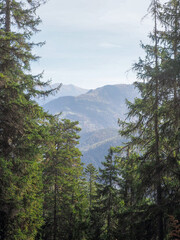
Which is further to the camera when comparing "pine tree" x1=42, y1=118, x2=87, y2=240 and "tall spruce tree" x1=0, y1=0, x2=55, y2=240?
"pine tree" x1=42, y1=118, x2=87, y2=240

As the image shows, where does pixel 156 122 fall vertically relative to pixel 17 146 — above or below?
above

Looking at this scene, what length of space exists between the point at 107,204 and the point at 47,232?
14.6ft

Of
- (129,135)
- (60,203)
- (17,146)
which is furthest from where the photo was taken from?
(60,203)

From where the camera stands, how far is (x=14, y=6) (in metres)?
10.8

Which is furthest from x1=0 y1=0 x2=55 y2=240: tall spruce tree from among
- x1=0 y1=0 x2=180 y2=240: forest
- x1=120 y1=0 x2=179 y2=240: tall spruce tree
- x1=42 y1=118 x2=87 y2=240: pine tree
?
x1=120 y1=0 x2=179 y2=240: tall spruce tree

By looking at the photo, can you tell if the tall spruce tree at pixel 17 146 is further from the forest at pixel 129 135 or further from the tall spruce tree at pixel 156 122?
the tall spruce tree at pixel 156 122

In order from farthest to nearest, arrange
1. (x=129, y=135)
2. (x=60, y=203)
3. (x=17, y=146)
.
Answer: (x=60, y=203) < (x=129, y=135) < (x=17, y=146)

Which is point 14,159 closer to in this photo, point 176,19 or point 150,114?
point 150,114

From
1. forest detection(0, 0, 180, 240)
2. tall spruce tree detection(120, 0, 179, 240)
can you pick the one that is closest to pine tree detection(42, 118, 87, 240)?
forest detection(0, 0, 180, 240)

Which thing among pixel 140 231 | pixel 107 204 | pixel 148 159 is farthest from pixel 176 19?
pixel 107 204

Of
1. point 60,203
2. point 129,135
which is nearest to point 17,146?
point 129,135

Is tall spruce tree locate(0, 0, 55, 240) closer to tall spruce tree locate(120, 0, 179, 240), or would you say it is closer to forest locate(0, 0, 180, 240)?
forest locate(0, 0, 180, 240)

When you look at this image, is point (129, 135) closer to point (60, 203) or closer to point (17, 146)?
point (17, 146)

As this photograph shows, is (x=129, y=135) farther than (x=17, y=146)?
Yes
